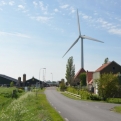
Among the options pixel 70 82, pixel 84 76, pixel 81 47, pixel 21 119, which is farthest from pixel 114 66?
pixel 21 119

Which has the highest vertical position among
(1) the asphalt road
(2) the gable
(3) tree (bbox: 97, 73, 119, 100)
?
(2) the gable

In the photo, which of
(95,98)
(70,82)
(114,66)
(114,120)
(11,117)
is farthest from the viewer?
(70,82)

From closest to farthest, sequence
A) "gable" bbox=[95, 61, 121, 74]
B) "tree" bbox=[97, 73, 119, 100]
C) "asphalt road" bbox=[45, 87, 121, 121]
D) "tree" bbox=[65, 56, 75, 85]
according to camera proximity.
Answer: "asphalt road" bbox=[45, 87, 121, 121] → "tree" bbox=[97, 73, 119, 100] → "gable" bbox=[95, 61, 121, 74] → "tree" bbox=[65, 56, 75, 85]

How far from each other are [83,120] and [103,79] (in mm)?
27098

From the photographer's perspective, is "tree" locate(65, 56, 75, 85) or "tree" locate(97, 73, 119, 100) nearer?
"tree" locate(97, 73, 119, 100)

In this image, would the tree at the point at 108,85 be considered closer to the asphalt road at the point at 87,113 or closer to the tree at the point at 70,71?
the asphalt road at the point at 87,113

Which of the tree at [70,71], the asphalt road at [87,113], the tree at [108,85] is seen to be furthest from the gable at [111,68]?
the tree at [70,71]

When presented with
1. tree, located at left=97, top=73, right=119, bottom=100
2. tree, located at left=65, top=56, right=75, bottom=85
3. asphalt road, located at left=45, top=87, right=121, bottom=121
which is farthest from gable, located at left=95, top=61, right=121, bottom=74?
tree, located at left=65, top=56, right=75, bottom=85

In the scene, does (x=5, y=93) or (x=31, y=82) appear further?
(x=31, y=82)

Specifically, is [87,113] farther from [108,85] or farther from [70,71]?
[70,71]

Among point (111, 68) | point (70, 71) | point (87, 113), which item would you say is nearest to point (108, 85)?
point (111, 68)

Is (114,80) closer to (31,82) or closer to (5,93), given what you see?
(5,93)

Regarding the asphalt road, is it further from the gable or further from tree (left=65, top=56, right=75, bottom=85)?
tree (left=65, top=56, right=75, bottom=85)

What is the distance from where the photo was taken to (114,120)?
21.2m
